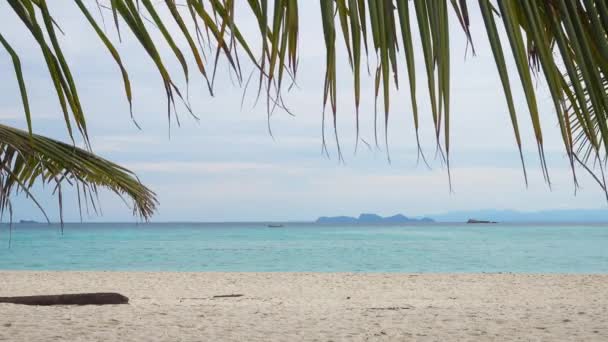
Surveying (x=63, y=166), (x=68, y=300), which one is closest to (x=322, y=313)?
(x=68, y=300)

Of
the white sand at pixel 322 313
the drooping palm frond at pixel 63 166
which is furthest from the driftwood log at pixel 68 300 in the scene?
the drooping palm frond at pixel 63 166

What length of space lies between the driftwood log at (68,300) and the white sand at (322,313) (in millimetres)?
A: 336

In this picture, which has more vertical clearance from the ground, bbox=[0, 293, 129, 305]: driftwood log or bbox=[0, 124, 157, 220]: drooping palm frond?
bbox=[0, 124, 157, 220]: drooping palm frond

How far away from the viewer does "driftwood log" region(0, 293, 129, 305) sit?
8.52m

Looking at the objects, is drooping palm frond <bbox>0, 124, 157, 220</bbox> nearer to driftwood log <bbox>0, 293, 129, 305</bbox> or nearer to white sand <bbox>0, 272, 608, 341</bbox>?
white sand <bbox>0, 272, 608, 341</bbox>

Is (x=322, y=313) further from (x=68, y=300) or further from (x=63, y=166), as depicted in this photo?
(x=63, y=166)

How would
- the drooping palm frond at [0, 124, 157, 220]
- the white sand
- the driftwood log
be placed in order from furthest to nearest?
the driftwood log
the white sand
the drooping palm frond at [0, 124, 157, 220]

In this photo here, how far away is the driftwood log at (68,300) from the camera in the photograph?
852 cm

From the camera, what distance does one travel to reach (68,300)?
858 cm

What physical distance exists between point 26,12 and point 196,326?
634 centimetres

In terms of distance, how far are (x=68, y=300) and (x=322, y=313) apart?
2.86 meters

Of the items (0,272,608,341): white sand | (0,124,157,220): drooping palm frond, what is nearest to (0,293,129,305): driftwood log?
(0,272,608,341): white sand

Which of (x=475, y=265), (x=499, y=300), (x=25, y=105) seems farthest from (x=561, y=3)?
(x=475, y=265)

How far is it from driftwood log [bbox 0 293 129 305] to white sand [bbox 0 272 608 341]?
34 centimetres
